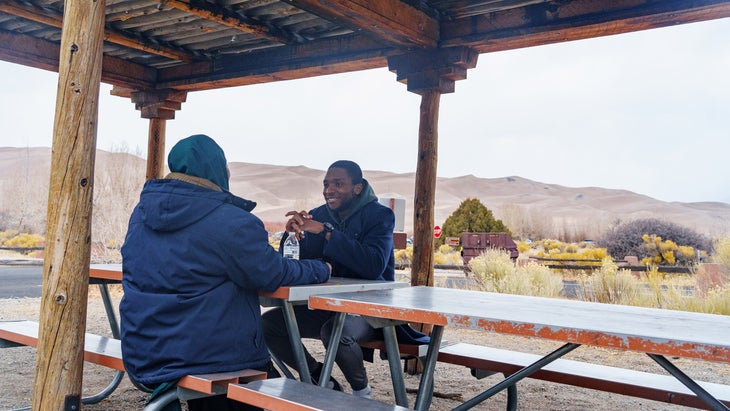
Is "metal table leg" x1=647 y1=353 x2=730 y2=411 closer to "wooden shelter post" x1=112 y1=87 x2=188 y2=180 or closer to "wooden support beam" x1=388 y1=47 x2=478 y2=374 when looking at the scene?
"wooden support beam" x1=388 y1=47 x2=478 y2=374

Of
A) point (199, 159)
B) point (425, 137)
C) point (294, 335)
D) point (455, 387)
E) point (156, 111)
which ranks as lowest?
point (455, 387)

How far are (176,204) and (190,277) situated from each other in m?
0.29

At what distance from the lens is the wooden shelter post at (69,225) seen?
303cm

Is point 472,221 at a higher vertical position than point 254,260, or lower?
lower

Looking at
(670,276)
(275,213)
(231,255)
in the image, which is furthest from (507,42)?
(275,213)

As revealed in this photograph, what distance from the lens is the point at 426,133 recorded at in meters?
5.63

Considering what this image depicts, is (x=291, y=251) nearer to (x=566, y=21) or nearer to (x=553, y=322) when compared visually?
(x=553, y=322)

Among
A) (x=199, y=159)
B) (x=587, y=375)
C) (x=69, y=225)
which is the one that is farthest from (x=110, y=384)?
(x=587, y=375)

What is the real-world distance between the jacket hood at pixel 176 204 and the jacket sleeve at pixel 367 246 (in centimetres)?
104

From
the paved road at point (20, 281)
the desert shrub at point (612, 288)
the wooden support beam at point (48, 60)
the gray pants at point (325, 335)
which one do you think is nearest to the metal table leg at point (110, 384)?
the gray pants at point (325, 335)

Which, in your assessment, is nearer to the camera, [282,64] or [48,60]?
[282,64]

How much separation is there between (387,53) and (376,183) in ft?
279

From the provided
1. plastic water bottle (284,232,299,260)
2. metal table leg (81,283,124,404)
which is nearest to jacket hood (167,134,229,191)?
plastic water bottle (284,232,299,260)

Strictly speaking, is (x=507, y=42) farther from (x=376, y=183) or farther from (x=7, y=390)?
(x=376, y=183)
